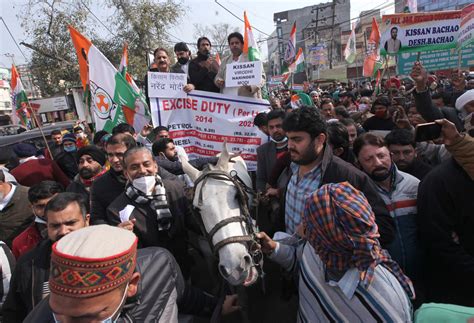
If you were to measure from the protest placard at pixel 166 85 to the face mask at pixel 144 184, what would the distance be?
83.7 inches

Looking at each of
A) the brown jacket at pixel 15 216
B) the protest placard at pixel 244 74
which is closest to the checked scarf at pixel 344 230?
the protest placard at pixel 244 74

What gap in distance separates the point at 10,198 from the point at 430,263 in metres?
4.08

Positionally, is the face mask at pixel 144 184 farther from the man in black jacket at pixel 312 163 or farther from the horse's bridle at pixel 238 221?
the man in black jacket at pixel 312 163

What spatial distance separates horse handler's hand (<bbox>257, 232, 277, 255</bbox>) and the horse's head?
92 millimetres

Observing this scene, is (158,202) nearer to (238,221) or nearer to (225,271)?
(238,221)

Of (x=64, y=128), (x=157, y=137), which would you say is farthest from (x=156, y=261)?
(x=64, y=128)

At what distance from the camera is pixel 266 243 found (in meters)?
2.24

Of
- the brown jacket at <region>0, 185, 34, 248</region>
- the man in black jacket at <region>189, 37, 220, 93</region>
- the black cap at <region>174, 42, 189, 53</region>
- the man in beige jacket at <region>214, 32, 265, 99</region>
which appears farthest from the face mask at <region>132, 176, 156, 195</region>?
the black cap at <region>174, 42, 189, 53</region>

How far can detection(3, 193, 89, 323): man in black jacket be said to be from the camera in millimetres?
2197

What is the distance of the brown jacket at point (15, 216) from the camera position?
3.45 m

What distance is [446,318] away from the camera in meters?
1.24

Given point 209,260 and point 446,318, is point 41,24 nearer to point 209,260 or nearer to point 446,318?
point 209,260

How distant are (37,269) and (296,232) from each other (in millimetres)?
1843

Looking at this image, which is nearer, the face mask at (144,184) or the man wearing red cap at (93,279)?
the man wearing red cap at (93,279)
